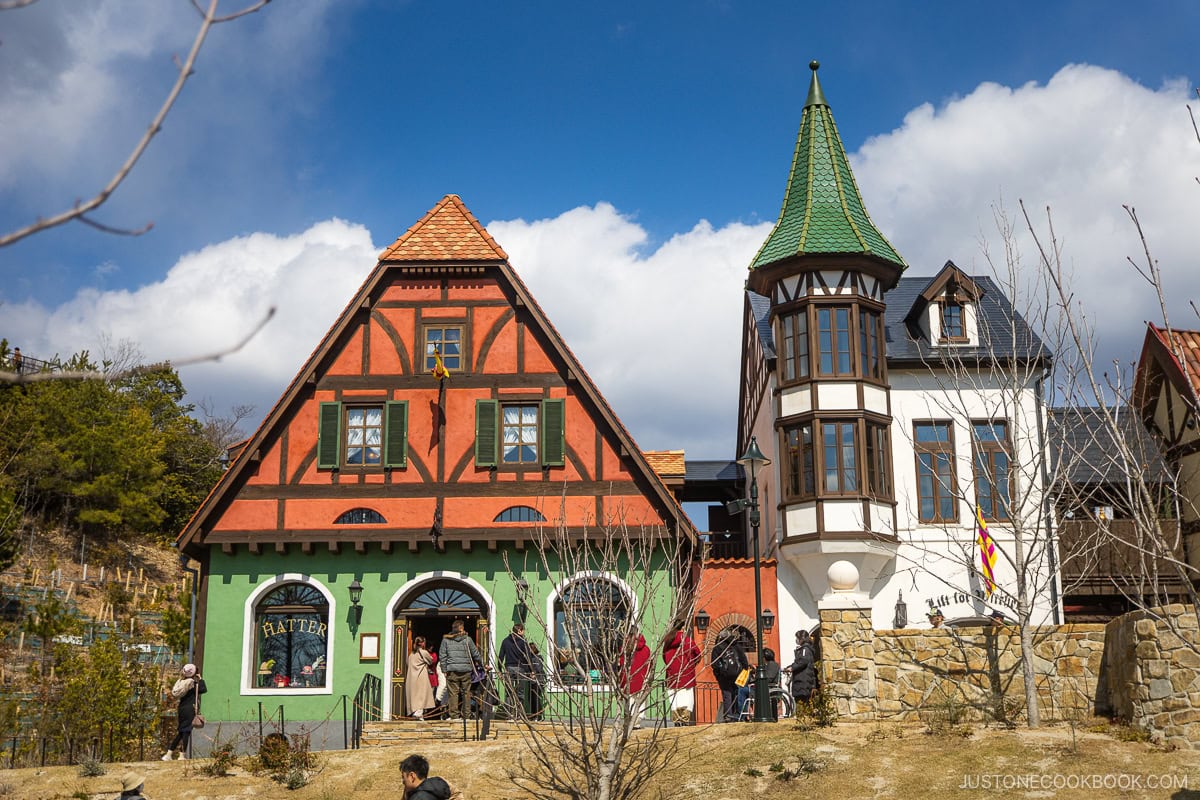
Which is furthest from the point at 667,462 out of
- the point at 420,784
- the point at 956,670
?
the point at 420,784

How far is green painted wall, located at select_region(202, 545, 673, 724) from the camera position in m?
21.5

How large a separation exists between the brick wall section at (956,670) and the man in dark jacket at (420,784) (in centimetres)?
902

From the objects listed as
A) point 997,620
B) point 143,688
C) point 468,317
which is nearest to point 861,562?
point 997,620

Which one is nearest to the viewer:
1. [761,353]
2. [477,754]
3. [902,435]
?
[477,754]

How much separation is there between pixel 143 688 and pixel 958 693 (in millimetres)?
13544

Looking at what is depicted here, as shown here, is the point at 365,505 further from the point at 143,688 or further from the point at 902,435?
the point at 902,435

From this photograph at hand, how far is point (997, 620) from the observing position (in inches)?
701

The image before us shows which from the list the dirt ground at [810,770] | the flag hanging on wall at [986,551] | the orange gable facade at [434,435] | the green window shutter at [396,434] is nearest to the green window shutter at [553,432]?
the orange gable facade at [434,435]

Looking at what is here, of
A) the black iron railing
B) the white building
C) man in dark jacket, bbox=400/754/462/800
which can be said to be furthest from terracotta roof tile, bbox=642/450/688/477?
man in dark jacket, bbox=400/754/462/800

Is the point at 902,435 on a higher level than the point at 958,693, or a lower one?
higher

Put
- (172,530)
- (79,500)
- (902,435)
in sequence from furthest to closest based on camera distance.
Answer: (172,530) → (79,500) → (902,435)

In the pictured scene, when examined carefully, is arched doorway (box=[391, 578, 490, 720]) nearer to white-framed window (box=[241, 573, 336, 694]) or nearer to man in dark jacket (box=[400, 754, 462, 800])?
white-framed window (box=[241, 573, 336, 694])

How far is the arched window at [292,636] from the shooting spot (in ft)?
71.7

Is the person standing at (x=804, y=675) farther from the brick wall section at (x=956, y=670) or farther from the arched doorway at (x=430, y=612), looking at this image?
the arched doorway at (x=430, y=612)
